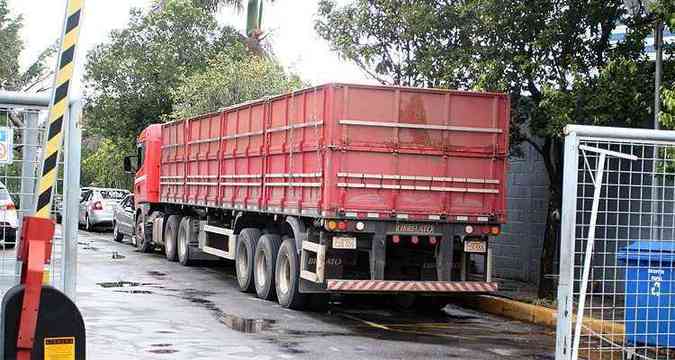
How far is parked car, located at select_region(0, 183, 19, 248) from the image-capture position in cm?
578

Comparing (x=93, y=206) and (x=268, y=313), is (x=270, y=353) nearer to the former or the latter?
(x=268, y=313)

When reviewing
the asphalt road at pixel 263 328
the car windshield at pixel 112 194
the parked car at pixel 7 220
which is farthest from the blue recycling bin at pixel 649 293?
the car windshield at pixel 112 194

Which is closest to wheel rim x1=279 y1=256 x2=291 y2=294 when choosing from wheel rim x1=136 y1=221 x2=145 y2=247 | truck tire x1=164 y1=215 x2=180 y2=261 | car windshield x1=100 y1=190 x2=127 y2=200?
truck tire x1=164 y1=215 x2=180 y2=261

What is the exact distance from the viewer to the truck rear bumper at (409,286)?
11984 millimetres

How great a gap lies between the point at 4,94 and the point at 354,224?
6.81 meters

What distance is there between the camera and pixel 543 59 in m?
13.3

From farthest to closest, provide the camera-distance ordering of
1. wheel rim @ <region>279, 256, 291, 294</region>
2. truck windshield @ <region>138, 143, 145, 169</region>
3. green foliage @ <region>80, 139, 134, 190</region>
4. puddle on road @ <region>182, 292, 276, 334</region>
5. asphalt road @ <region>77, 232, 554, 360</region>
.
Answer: green foliage @ <region>80, 139, 134, 190</region>
truck windshield @ <region>138, 143, 145, 169</region>
wheel rim @ <region>279, 256, 291, 294</region>
puddle on road @ <region>182, 292, 276, 334</region>
asphalt road @ <region>77, 232, 554, 360</region>

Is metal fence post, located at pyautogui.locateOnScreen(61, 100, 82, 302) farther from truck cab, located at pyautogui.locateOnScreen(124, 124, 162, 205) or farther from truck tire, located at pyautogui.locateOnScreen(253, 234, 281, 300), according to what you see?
truck cab, located at pyautogui.locateOnScreen(124, 124, 162, 205)

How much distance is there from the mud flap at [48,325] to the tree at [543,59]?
28.6 ft

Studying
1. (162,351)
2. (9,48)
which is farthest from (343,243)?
(9,48)

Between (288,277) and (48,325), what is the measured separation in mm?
8719

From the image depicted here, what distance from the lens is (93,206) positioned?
3216cm

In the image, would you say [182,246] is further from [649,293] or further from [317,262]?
[649,293]

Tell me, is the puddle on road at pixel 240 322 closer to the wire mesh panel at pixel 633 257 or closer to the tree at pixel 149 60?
the wire mesh panel at pixel 633 257
